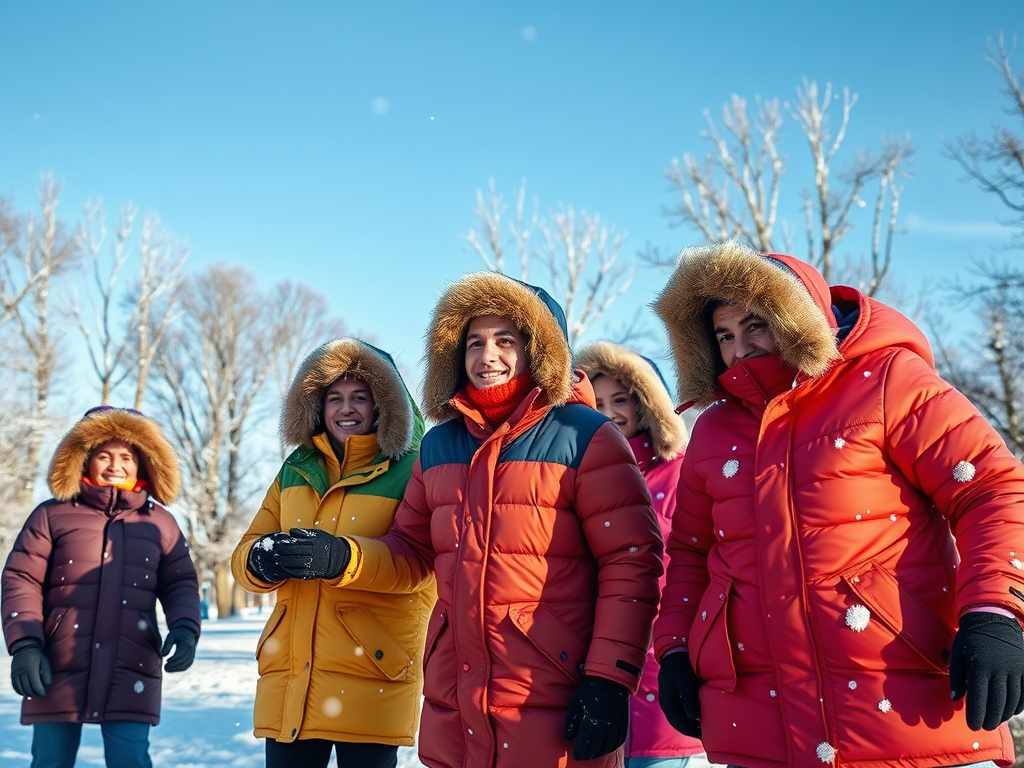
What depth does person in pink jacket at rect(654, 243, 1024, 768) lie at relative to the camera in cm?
183

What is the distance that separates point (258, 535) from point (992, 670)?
278 cm

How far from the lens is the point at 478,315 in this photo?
10.1ft

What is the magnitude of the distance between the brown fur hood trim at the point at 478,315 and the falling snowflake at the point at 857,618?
121cm

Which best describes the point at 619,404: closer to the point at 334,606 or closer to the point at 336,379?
the point at 336,379

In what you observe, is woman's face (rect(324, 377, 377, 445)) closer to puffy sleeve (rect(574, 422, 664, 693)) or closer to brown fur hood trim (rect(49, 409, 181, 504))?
brown fur hood trim (rect(49, 409, 181, 504))

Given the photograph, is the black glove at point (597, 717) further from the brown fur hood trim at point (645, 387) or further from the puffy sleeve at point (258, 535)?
the brown fur hood trim at point (645, 387)

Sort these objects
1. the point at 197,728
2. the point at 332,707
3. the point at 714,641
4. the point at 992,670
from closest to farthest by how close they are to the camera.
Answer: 1. the point at 992,670
2. the point at 714,641
3. the point at 332,707
4. the point at 197,728

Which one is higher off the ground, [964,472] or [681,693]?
[964,472]

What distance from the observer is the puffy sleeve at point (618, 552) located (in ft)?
7.65

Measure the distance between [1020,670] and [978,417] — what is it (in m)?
0.62

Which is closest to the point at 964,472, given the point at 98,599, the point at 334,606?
the point at 334,606

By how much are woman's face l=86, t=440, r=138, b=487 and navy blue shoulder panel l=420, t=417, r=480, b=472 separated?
2.17 m

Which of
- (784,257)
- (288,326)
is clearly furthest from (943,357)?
(784,257)

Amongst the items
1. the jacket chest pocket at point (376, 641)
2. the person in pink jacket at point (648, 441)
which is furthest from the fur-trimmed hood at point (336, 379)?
the person in pink jacket at point (648, 441)
